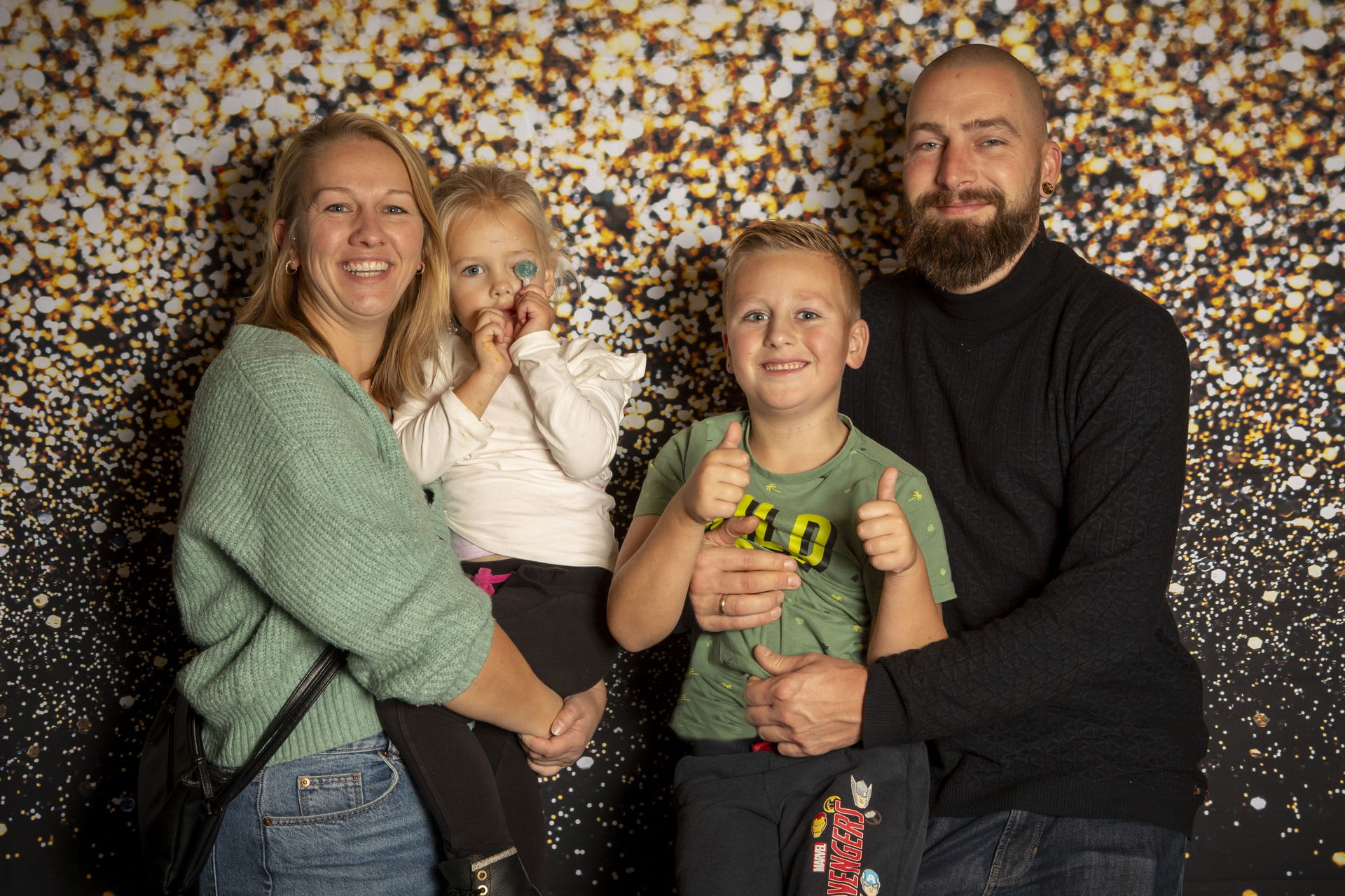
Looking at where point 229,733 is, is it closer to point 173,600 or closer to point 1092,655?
point 173,600

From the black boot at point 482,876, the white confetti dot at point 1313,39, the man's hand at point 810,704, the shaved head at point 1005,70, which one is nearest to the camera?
the black boot at point 482,876

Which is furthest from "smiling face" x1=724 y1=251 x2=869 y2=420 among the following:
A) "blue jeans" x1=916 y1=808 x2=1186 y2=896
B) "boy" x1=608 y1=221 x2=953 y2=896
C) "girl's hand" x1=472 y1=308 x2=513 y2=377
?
"blue jeans" x1=916 y1=808 x2=1186 y2=896

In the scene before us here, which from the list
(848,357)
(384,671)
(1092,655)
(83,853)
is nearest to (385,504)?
(384,671)

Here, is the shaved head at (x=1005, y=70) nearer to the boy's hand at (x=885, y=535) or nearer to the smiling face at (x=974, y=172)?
the smiling face at (x=974, y=172)

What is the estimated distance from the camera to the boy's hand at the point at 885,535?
1.34m

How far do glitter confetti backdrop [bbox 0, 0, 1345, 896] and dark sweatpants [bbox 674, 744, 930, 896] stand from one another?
1.85ft

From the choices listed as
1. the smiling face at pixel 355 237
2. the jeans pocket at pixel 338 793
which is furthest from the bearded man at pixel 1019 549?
the smiling face at pixel 355 237

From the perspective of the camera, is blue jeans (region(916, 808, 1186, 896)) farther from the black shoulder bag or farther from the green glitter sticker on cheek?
the green glitter sticker on cheek

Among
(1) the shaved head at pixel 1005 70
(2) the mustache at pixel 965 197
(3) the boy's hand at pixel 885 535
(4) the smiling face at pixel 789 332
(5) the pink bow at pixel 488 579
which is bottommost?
(5) the pink bow at pixel 488 579

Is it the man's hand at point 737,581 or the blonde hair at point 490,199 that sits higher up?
the blonde hair at point 490,199

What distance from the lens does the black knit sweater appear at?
1.46 metres

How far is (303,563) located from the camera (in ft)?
3.89

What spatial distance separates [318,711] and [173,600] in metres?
0.88

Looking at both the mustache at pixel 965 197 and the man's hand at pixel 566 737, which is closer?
the man's hand at pixel 566 737
